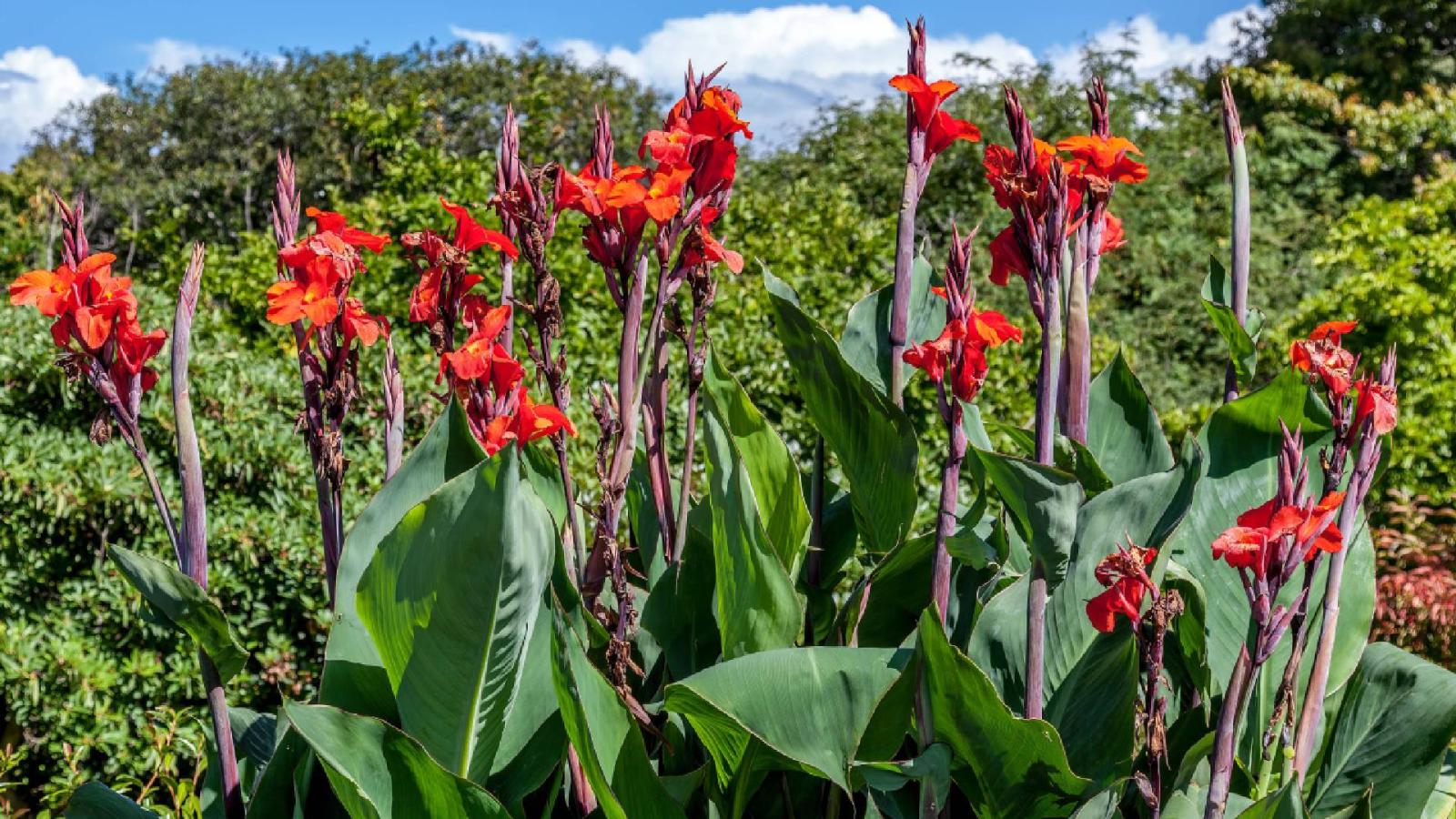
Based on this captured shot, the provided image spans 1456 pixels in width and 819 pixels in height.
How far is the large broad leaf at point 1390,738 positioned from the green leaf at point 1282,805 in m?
0.23

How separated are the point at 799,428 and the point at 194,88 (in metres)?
9.33

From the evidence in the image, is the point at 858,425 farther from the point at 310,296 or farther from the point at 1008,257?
the point at 310,296

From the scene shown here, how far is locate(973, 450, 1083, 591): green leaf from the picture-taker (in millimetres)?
1132

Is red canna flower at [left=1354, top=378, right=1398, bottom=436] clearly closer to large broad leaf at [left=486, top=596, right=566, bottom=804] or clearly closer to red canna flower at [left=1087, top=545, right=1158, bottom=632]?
red canna flower at [left=1087, top=545, right=1158, bottom=632]

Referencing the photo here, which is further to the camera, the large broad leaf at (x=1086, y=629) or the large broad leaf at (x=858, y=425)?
the large broad leaf at (x=858, y=425)

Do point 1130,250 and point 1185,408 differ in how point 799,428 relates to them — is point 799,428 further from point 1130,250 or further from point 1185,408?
point 1130,250

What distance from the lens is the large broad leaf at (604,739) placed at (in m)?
1.11

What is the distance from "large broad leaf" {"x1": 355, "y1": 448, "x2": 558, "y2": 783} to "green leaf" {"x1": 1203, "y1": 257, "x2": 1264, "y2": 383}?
0.81 metres

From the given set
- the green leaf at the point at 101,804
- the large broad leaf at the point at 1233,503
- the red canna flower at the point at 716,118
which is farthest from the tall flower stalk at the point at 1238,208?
the green leaf at the point at 101,804

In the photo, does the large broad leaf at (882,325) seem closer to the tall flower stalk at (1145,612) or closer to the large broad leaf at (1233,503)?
the large broad leaf at (1233,503)

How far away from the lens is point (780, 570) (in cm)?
124

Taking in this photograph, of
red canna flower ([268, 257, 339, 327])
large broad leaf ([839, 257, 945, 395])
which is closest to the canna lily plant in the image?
red canna flower ([268, 257, 339, 327])

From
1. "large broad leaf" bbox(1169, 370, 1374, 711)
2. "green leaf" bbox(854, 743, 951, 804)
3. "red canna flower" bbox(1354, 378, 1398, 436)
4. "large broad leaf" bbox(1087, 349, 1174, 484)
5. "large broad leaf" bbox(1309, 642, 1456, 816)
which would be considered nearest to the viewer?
"green leaf" bbox(854, 743, 951, 804)

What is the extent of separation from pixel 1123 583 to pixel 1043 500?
12cm
